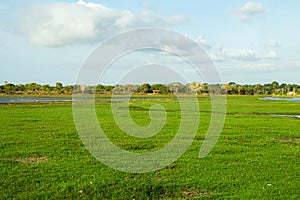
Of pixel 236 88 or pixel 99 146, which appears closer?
pixel 99 146

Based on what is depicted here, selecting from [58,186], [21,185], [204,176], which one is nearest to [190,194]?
[204,176]

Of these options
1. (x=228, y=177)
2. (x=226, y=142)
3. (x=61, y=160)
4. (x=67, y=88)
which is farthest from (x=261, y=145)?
(x=67, y=88)

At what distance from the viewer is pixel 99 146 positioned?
57.0 feet

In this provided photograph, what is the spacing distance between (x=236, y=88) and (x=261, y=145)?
182m

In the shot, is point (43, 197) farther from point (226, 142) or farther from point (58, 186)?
point (226, 142)

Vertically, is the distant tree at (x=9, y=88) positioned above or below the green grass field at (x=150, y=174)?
above

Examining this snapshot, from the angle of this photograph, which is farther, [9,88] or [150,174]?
[9,88]

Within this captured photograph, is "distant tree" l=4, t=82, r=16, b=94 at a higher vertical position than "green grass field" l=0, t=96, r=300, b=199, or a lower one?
higher

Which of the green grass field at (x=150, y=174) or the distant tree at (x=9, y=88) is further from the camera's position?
the distant tree at (x=9, y=88)

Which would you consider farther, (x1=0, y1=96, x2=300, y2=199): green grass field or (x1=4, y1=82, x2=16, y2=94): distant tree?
(x1=4, y1=82, x2=16, y2=94): distant tree

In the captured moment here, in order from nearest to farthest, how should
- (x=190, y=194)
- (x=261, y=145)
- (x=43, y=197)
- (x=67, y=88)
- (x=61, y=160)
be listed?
(x=43, y=197), (x=190, y=194), (x=61, y=160), (x=261, y=145), (x=67, y=88)

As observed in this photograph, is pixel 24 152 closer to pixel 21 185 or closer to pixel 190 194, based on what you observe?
pixel 21 185

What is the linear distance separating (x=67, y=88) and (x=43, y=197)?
17958cm

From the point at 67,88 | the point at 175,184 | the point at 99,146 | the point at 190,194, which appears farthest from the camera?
the point at 67,88
